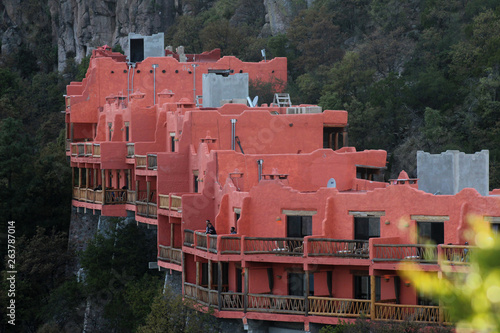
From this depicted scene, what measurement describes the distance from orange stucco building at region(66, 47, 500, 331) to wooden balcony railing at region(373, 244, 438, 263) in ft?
0.16

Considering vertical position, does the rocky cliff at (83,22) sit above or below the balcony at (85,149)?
above

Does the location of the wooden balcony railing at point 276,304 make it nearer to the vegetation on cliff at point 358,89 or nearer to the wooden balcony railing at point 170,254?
the wooden balcony railing at point 170,254

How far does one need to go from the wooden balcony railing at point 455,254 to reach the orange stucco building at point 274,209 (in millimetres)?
42

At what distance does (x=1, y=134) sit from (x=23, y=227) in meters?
5.93

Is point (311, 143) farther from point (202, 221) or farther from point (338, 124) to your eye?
point (202, 221)

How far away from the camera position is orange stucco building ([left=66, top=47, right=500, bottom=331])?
40812 millimetres

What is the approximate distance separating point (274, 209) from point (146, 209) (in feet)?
45.8

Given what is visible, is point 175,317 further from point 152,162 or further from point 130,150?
point 130,150

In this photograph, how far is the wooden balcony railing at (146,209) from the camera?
184 ft

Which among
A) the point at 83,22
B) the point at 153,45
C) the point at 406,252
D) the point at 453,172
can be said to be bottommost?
the point at 406,252

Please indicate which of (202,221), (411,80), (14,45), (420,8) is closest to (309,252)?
(202,221)

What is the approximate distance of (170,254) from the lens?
51.6 metres

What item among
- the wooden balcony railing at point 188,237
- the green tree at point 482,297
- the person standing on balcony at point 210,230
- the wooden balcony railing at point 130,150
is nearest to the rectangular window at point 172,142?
the wooden balcony railing at point 130,150

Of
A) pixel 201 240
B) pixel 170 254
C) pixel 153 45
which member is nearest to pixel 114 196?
pixel 170 254
